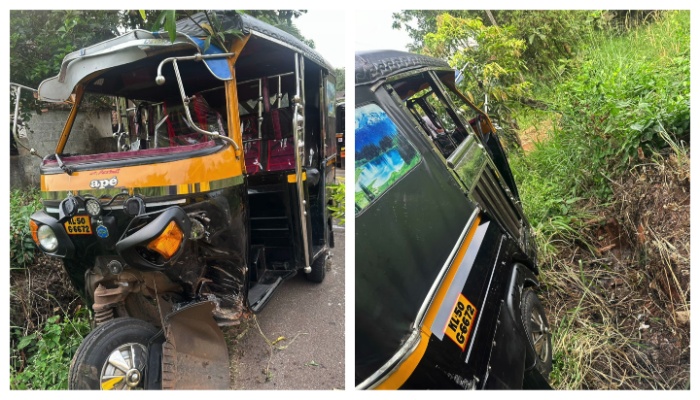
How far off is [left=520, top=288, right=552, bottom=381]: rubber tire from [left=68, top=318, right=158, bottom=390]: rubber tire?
1.65 m

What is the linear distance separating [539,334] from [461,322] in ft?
2.78

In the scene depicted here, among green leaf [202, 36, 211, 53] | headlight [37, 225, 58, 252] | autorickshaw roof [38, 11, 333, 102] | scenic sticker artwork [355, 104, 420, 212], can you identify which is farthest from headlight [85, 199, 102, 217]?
scenic sticker artwork [355, 104, 420, 212]

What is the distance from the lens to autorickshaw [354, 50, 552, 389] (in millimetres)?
1138

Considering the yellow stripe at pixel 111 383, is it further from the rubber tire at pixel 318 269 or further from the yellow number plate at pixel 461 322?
Result: the rubber tire at pixel 318 269

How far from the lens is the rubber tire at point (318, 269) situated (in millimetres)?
2848

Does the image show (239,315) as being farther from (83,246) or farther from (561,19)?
(561,19)

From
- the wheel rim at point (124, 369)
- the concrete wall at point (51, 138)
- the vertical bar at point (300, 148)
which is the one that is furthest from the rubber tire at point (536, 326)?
the concrete wall at point (51, 138)

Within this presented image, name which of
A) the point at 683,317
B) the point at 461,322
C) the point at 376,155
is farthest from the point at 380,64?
the point at 683,317

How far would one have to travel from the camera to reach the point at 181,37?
62.1 inches

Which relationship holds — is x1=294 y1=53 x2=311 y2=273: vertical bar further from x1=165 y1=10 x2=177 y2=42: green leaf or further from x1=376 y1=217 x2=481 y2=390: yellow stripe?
x1=376 y1=217 x2=481 y2=390: yellow stripe

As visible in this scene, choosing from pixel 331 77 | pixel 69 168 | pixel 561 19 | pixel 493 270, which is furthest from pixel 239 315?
pixel 561 19

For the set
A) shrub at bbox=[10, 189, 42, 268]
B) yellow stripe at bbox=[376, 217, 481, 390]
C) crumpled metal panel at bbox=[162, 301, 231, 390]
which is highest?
shrub at bbox=[10, 189, 42, 268]
